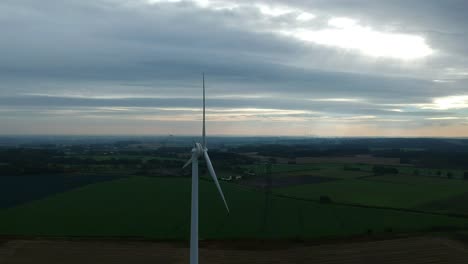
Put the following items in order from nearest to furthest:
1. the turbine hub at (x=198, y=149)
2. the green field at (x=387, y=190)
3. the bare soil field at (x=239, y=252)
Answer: the turbine hub at (x=198, y=149)
the bare soil field at (x=239, y=252)
the green field at (x=387, y=190)

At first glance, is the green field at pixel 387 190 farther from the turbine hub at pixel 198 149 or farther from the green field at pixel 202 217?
the turbine hub at pixel 198 149

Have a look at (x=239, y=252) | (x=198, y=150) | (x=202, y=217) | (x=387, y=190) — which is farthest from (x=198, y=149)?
(x=387, y=190)

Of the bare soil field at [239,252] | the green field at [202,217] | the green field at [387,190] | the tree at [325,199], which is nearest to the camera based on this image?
the bare soil field at [239,252]

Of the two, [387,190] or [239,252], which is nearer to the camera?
[239,252]

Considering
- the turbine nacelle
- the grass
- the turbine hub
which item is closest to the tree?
the grass

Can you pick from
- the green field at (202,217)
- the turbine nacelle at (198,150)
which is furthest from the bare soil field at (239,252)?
the turbine nacelle at (198,150)

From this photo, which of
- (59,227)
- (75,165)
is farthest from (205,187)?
(75,165)

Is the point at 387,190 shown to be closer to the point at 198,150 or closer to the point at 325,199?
the point at 325,199
